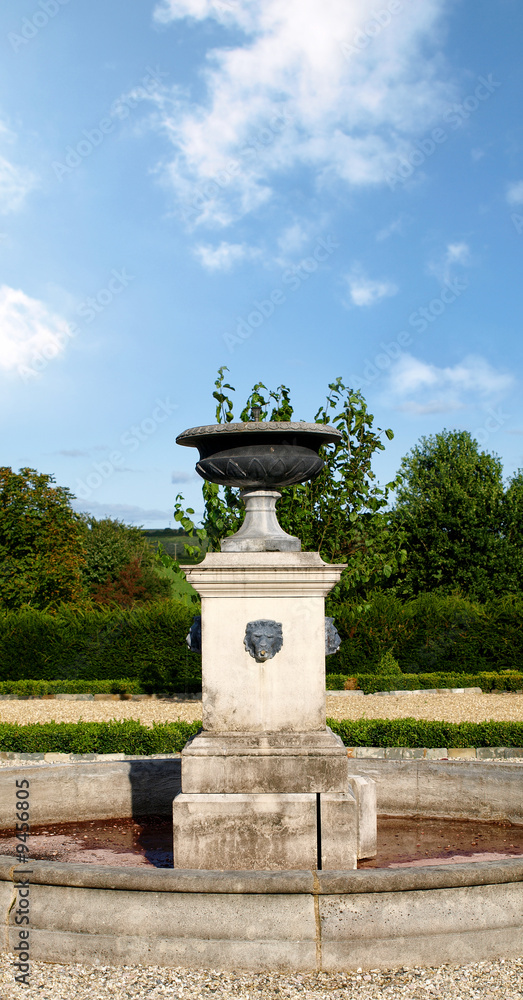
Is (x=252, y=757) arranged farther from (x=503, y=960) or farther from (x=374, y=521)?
(x=374, y=521)

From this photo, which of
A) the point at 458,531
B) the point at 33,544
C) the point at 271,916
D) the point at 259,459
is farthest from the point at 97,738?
the point at 458,531

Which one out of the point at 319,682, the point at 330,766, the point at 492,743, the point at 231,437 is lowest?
the point at 492,743

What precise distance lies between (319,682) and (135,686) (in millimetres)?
11721

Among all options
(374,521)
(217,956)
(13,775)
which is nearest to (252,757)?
(217,956)

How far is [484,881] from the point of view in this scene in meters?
3.68

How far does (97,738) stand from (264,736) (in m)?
5.23

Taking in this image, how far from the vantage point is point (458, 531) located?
88.4 ft

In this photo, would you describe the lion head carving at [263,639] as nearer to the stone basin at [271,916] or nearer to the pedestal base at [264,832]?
the pedestal base at [264,832]

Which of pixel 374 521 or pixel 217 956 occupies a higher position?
pixel 374 521

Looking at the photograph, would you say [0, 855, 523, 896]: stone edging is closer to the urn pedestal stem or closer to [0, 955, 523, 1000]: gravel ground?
[0, 955, 523, 1000]: gravel ground

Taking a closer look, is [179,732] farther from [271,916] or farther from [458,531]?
[458,531]

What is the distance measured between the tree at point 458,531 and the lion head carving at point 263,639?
70.0 feet

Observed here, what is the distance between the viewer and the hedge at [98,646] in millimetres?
16562

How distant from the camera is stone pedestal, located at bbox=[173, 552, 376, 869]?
4449 mm
